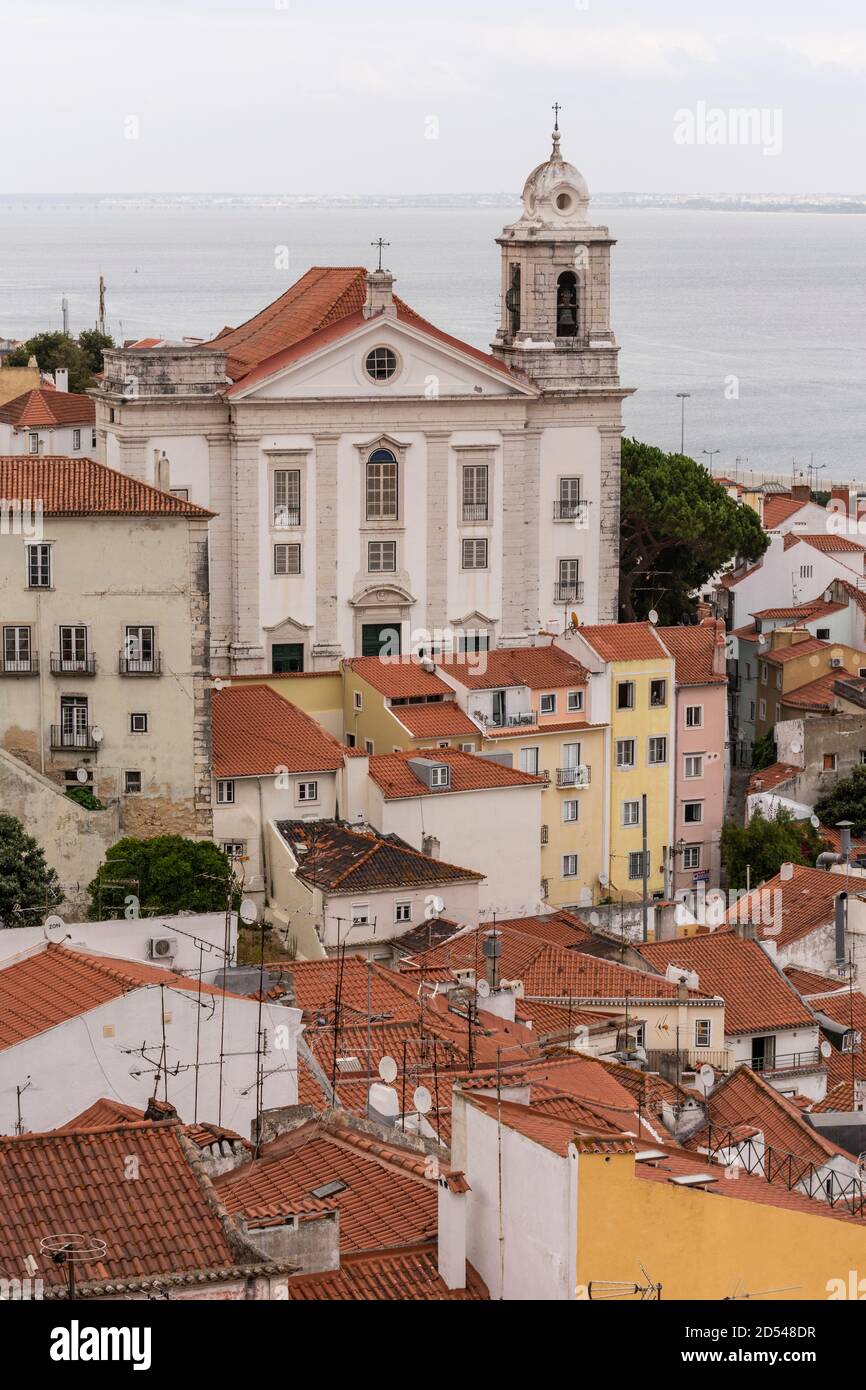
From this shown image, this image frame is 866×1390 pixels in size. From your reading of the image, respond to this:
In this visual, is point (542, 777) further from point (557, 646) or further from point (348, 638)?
point (348, 638)

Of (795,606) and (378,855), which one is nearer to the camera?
(378,855)

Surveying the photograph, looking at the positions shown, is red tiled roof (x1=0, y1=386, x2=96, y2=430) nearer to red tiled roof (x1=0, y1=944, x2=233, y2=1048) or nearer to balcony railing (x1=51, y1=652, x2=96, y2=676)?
balcony railing (x1=51, y1=652, x2=96, y2=676)

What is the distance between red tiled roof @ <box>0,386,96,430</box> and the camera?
61.4 meters

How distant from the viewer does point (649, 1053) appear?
27.3 m

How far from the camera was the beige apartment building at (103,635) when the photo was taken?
34.6m

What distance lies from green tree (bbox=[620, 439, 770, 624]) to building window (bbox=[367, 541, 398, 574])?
7.07 m

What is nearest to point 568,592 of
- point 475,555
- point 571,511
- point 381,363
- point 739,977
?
point 571,511

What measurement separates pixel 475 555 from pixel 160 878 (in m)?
16.1

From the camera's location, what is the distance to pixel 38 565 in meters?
34.7

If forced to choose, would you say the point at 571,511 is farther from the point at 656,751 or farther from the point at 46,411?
the point at 46,411

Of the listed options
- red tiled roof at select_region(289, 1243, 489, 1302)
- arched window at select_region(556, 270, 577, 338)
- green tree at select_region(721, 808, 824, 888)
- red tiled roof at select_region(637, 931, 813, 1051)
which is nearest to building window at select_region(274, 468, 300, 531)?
arched window at select_region(556, 270, 577, 338)

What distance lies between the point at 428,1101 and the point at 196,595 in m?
16.8

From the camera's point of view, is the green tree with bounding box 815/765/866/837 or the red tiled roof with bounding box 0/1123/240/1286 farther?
the green tree with bounding box 815/765/866/837

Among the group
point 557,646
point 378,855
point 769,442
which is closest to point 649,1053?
point 378,855
